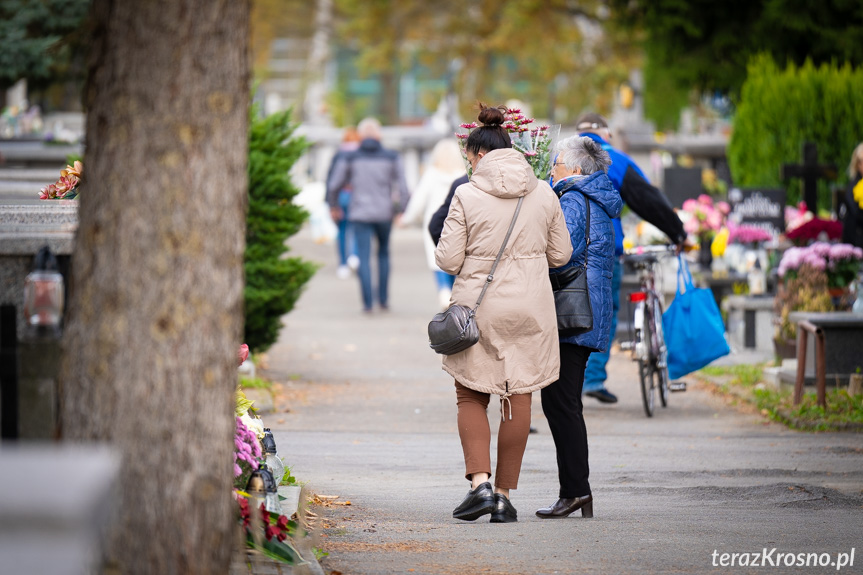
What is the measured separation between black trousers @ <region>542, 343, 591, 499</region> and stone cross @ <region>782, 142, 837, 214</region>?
9.60 meters

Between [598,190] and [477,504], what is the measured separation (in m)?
1.68

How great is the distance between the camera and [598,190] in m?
6.63

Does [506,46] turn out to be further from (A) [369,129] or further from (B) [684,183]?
(A) [369,129]

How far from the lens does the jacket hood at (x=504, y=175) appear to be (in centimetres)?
604

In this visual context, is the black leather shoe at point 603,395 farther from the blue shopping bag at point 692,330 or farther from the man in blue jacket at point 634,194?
the man in blue jacket at point 634,194

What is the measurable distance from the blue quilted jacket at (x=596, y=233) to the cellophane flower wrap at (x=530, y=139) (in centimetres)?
35

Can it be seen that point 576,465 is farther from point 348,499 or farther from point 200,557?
point 200,557

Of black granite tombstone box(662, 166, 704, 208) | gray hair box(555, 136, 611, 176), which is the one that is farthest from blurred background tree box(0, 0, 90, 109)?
gray hair box(555, 136, 611, 176)

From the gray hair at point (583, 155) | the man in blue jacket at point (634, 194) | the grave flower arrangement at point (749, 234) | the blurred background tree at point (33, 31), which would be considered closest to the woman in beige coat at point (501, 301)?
the gray hair at point (583, 155)

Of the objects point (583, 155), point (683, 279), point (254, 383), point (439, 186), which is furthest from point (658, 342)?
point (439, 186)

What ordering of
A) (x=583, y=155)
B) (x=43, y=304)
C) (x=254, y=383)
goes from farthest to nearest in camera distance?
1. (x=254, y=383)
2. (x=583, y=155)
3. (x=43, y=304)

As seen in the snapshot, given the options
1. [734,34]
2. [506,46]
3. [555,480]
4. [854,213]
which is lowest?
[555,480]

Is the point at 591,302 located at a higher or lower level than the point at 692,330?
higher
